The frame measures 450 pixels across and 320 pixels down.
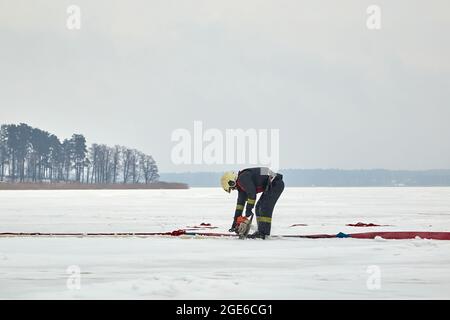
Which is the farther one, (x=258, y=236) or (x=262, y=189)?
(x=262, y=189)

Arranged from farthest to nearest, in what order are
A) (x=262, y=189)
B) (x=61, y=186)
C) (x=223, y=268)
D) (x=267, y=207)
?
(x=61, y=186) < (x=262, y=189) < (x=267, y=207) < (x=223, y=268)

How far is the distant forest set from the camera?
115m

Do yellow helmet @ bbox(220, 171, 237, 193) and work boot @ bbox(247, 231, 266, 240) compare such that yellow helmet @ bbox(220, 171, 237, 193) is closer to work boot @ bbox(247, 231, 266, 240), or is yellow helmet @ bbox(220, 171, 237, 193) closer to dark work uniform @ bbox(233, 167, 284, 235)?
dark work uniform @ bbox(233, 167, 284, 235)

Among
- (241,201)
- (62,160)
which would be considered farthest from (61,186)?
(241,201)

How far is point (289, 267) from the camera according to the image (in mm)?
8555

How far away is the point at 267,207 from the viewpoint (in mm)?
12484

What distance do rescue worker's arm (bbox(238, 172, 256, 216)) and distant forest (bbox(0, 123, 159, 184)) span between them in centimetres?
10598

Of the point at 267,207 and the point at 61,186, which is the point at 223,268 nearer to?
the point at 267,207

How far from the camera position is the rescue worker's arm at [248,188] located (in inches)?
479

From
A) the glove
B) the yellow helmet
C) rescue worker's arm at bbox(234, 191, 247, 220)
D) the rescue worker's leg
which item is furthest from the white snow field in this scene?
the yellow helmet

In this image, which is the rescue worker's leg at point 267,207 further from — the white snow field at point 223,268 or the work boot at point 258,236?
the white snow field at point 223,268

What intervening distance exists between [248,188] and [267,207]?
537 mm

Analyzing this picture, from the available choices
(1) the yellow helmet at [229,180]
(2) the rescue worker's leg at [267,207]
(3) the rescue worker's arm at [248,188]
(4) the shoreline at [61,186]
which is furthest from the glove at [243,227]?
(4) the shoreline at [61,186]

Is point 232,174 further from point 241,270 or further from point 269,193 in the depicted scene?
point 241,270
